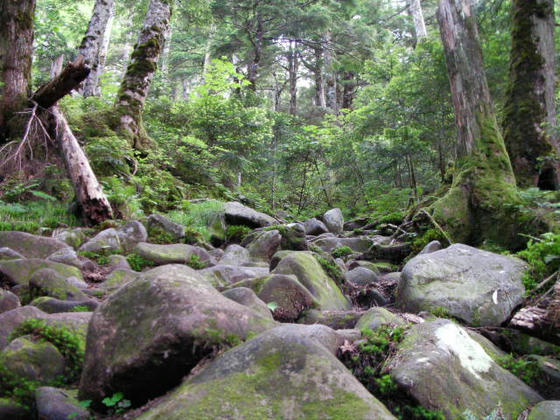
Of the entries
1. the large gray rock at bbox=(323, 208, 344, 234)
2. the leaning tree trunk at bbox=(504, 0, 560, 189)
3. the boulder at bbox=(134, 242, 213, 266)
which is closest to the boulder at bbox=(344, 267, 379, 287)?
the boulder at bbox=(134, 242, 213, 266)

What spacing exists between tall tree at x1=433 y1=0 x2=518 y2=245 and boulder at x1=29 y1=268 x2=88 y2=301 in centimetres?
525

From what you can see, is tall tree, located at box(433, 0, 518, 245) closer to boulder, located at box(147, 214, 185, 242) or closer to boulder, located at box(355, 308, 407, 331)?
boulder, located at box(355, 308, 407, 331)

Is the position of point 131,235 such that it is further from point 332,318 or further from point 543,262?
point 543,262

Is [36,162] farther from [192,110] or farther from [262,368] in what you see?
[262,368]

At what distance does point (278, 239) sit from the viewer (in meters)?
6.80

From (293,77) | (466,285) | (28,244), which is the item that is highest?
(293,77)

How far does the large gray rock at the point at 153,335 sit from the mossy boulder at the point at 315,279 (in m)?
1.94

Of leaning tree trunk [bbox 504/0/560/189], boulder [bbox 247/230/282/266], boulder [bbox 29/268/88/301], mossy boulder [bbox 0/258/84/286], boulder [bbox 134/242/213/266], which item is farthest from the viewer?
leaning tree trunk [bbox 504/0/560/189]

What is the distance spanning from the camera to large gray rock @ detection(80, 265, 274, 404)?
2066 mm

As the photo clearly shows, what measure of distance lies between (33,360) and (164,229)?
431 centimetres

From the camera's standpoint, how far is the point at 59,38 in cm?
1549

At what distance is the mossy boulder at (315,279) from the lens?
432cm

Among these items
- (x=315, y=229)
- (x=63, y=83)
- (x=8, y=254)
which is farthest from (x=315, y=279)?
(x=315, y=229)

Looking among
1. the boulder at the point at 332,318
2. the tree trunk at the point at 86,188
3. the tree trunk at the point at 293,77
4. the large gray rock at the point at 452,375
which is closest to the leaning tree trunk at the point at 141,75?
the tree trunk at the point at 86,188
